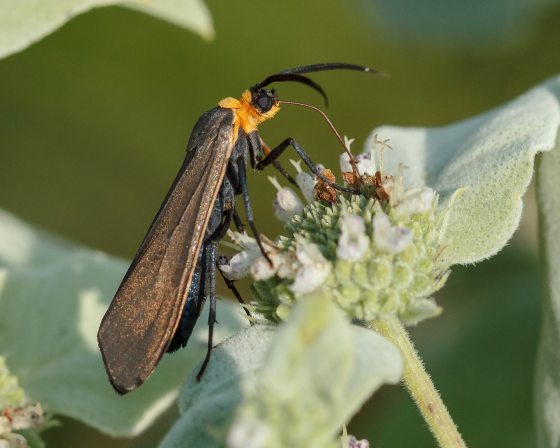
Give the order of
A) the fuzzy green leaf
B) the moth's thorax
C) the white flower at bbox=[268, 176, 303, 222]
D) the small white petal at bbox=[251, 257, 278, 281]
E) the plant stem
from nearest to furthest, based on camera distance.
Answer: the fuzzy green leaf → the plant stem → the small white petal at bbox=[251, 257, 278, 281] → the white flower at bbox=[268, 176, 303, 222] → the moth's thorax

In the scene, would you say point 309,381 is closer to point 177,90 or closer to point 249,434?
point 249,434

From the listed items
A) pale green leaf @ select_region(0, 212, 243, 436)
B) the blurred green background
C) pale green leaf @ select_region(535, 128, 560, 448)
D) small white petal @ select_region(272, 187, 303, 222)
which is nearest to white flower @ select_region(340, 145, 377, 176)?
small white petal @ select_region(272, 187, 303, 222)

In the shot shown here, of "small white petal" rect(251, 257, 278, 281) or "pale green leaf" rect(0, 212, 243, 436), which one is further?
"pale green leaf" rect(0, 212, 243, 436)

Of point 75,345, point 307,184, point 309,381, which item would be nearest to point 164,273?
point 307,184

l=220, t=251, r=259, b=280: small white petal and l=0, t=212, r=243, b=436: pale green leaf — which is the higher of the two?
l=220, t=251, r=259, b=280: small white petal

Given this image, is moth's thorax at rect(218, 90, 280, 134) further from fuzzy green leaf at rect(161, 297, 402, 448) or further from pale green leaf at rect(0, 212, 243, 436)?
fuzzy green leaf at rect(161, 297, 402, 448)

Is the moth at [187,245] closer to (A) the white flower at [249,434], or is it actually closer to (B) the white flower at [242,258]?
(B) the white flower at [242,258]

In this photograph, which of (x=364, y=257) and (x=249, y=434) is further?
(x=364, y=257)
